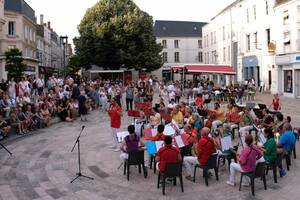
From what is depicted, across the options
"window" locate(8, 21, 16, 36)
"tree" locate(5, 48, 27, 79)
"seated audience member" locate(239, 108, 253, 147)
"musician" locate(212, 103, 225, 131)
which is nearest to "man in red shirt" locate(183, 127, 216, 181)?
"seated audience member" locate(239, 108, 253, 147)

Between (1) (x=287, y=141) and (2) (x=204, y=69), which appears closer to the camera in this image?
(1) (x=287, y=141)

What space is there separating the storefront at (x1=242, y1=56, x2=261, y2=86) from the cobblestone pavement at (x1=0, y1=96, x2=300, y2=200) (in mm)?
29878

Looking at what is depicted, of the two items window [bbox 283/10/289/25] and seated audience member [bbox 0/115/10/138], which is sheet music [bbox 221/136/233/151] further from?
window [bbox 283/10/289/25]

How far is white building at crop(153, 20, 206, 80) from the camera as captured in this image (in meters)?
75.2

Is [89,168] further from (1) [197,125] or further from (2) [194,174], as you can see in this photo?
(1) [197,125]

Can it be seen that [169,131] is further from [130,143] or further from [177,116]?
[177,116]

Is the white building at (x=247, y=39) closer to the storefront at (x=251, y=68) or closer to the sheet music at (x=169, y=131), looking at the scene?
the storefront at (x=251, y=68)

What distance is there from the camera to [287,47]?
34031 millimetres

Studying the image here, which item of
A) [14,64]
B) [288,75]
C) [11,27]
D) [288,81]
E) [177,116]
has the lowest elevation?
[177,116]

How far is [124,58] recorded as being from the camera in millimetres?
45750

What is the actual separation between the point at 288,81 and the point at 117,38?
20745 mm

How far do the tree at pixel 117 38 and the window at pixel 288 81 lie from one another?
1872cm

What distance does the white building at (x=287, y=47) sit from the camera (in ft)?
106

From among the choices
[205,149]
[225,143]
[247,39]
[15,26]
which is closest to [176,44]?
[247,39]
